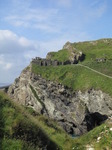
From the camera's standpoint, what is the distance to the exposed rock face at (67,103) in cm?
7150

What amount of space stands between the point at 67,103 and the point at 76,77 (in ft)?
46.3

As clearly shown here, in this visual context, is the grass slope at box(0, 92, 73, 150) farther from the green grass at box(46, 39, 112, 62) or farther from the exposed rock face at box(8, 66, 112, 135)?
the green grass at box(46, 39, 112, 62)

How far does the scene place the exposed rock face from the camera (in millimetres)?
71500

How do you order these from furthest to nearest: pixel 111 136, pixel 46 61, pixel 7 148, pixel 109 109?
pixel 46 61
pixel 109 109
pixel 111 136
pixel 7 148

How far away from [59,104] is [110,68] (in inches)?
1035

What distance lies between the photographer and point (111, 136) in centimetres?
1480

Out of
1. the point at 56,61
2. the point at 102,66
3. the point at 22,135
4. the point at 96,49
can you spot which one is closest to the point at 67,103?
the point at 102,66

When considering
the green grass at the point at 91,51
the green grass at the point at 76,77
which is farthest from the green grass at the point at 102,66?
the green grass at the point at 91,51

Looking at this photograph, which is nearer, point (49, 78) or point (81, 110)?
point (81, 110)

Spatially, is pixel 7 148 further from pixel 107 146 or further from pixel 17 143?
pixel 107 146

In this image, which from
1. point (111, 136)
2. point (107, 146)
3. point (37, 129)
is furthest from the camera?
point (111, 136)

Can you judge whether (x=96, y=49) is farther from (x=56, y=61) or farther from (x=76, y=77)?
(x=76, y=77)

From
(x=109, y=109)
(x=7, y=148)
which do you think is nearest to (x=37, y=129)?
(x=7, y=148)

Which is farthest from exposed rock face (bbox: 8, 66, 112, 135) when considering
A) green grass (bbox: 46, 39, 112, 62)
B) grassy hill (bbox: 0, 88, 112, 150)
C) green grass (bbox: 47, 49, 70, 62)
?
grassy hill (bbox: 0, 88, 112, 150)
